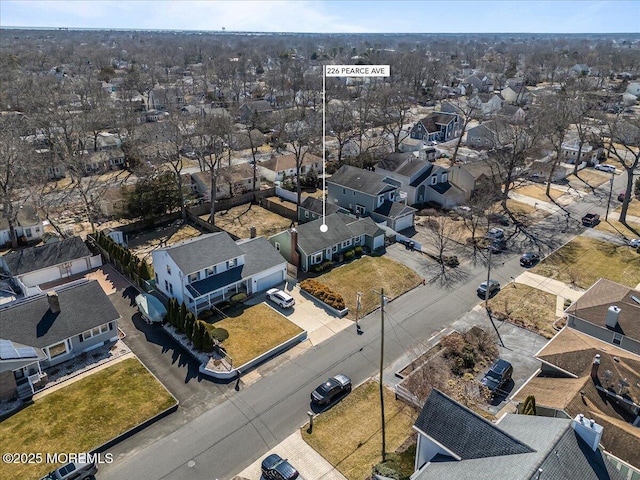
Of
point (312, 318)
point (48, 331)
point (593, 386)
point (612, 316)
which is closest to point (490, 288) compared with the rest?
point (612, 316)

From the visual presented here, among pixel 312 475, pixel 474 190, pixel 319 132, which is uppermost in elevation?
pixel 319 132

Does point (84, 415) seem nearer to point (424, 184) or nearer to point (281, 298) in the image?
point (281, 298)

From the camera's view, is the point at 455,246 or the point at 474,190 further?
the point at 474,190

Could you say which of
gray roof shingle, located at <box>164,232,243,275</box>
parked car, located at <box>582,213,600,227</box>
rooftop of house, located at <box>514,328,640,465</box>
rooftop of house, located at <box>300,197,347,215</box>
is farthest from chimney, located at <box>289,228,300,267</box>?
parked car, located at <box>582,213,600,227</box>

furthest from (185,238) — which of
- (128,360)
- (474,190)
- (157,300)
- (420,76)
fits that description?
(420,76)

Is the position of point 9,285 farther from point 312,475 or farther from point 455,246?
point 455,246

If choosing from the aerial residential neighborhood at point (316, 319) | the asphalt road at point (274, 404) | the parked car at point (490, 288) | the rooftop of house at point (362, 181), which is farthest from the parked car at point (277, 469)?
the rooftop of house at point (362, 181)
